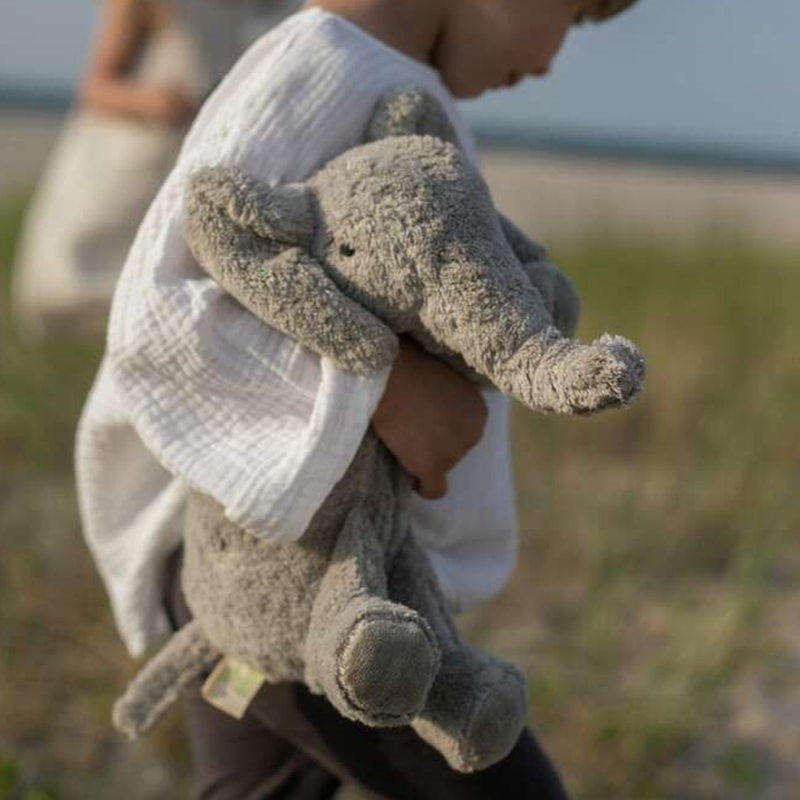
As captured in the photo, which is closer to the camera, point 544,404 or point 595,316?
point 544,404

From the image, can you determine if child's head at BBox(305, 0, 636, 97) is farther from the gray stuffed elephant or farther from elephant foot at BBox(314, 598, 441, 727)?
elephant foot at BBox(314, 598, 441, 727)

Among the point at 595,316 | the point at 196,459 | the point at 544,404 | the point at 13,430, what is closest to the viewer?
the point at 544,404

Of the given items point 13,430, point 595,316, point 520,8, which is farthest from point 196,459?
point 595,316

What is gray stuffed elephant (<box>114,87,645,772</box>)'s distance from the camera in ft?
3.17

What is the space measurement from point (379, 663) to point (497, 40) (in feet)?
2.22

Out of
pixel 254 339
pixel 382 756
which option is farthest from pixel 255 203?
pixel 382 756

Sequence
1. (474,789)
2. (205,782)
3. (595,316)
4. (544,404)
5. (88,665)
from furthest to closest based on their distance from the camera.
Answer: (595,316)
(88,665)
(205,782)
(474,789)
(544,404)

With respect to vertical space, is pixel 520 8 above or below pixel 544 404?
above

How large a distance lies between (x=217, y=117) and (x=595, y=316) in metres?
2.95

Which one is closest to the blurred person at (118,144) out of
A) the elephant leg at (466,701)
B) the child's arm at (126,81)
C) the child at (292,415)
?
the child's arm at (126,81)

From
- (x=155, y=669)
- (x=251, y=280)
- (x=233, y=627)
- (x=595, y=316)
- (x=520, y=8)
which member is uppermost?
(x=520, y=8)

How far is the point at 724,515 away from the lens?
2971mm

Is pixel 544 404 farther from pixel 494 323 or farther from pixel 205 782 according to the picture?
pixel 205 782

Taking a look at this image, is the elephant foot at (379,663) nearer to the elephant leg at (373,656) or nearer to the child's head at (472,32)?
the elephant leg at (373,656)
